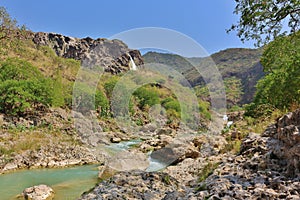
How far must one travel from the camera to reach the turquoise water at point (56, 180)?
35.4 ft

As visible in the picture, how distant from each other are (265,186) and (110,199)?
339cm

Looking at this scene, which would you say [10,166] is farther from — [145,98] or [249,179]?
[145,98]

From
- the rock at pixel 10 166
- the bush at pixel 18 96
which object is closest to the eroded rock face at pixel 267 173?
the rock at pixel 10 166

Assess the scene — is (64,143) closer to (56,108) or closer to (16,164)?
(16,164)

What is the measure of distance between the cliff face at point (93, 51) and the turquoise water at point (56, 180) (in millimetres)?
75351

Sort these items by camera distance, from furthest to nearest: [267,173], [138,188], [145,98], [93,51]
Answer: [93,51]
[145,98]
[138,188]
[267,173]

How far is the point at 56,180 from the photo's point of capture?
520 inches

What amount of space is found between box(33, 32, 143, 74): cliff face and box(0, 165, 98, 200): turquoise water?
75351mm

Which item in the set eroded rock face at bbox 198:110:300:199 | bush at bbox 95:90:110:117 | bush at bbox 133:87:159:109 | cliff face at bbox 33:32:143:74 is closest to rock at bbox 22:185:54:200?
eroded rock face at bbox 198:110:300:199

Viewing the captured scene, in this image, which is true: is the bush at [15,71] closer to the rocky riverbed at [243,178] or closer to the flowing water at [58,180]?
the flowing water at [58,180]

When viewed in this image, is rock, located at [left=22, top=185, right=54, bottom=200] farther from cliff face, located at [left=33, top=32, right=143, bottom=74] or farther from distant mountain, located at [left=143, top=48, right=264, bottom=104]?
distant mountain, located at [left=143, top=48, right=264, bottom=104]

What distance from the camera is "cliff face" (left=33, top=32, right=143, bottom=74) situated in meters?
94.9

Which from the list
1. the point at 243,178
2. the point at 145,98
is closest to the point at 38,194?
the point at 243,178

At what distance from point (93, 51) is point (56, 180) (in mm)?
102371
